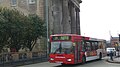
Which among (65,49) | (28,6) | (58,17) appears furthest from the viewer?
(58,17)

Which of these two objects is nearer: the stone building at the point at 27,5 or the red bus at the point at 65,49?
the red bus at the point at 65,49

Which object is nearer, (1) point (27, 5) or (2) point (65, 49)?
(2) point (65, 49)

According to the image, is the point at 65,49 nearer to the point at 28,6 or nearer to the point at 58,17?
the point at 28,6

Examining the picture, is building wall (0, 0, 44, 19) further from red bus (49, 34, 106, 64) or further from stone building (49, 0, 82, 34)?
red bus (49, 34, 106, 64)

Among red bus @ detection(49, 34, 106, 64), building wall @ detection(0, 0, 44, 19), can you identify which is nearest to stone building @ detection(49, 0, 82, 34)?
building wall @ detection(0, 0, 44, 19)

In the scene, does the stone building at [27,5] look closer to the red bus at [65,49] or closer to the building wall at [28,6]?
the building wall at [28,6]

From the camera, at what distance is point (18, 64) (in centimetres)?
2973

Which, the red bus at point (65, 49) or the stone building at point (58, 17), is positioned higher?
the stone building at point (58, 17)

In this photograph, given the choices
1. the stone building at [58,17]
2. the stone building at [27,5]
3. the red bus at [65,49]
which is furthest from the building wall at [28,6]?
the red bus at [65,49]

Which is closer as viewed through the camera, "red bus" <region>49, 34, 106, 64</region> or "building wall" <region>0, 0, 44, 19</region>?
"red bus" <region>49, 34, 106, 64</region>

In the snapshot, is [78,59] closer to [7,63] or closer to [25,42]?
[7,63]

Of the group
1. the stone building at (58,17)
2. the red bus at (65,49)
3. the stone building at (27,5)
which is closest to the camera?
the red bus at (65,49)

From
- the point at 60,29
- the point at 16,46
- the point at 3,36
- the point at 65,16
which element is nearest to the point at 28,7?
the point at 60,29

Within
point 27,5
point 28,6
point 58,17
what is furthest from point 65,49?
point 58,17
